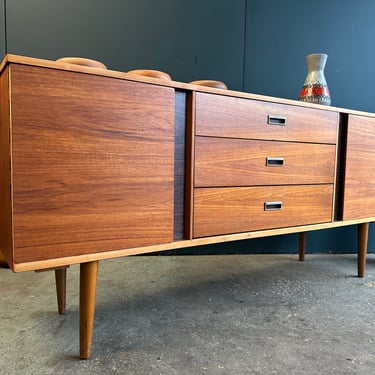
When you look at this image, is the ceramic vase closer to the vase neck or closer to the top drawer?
the vase neck

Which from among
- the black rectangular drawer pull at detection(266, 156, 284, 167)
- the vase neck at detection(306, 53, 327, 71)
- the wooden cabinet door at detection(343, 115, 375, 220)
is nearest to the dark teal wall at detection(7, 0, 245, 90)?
the vase neck at detection(306, 53, 327, 71)

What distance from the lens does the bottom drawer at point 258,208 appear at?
38.7 inches

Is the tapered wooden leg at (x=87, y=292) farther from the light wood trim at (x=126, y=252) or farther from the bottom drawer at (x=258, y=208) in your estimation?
the bottom drawer at (x=258, y=208)

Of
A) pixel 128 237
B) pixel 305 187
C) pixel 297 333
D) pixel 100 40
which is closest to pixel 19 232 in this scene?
pixel 128 237

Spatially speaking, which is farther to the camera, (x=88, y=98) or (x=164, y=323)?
(x=164, y=323)

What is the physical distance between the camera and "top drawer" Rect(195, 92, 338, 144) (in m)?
0.96

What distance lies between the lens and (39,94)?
702mm

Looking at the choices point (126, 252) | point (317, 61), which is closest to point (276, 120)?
point (317, 61)

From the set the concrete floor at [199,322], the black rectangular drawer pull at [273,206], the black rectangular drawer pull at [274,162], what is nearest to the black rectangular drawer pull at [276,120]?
the black rectangular drawer pull at [274,162]

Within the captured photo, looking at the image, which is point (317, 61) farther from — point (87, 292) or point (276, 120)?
point (87, 292)

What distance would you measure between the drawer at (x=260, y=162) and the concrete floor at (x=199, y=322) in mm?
414

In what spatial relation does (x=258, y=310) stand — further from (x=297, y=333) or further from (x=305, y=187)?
(x=305, y=187)

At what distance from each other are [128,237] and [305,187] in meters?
0.64

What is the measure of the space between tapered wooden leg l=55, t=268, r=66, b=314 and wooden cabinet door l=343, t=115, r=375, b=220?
100 centimetres
